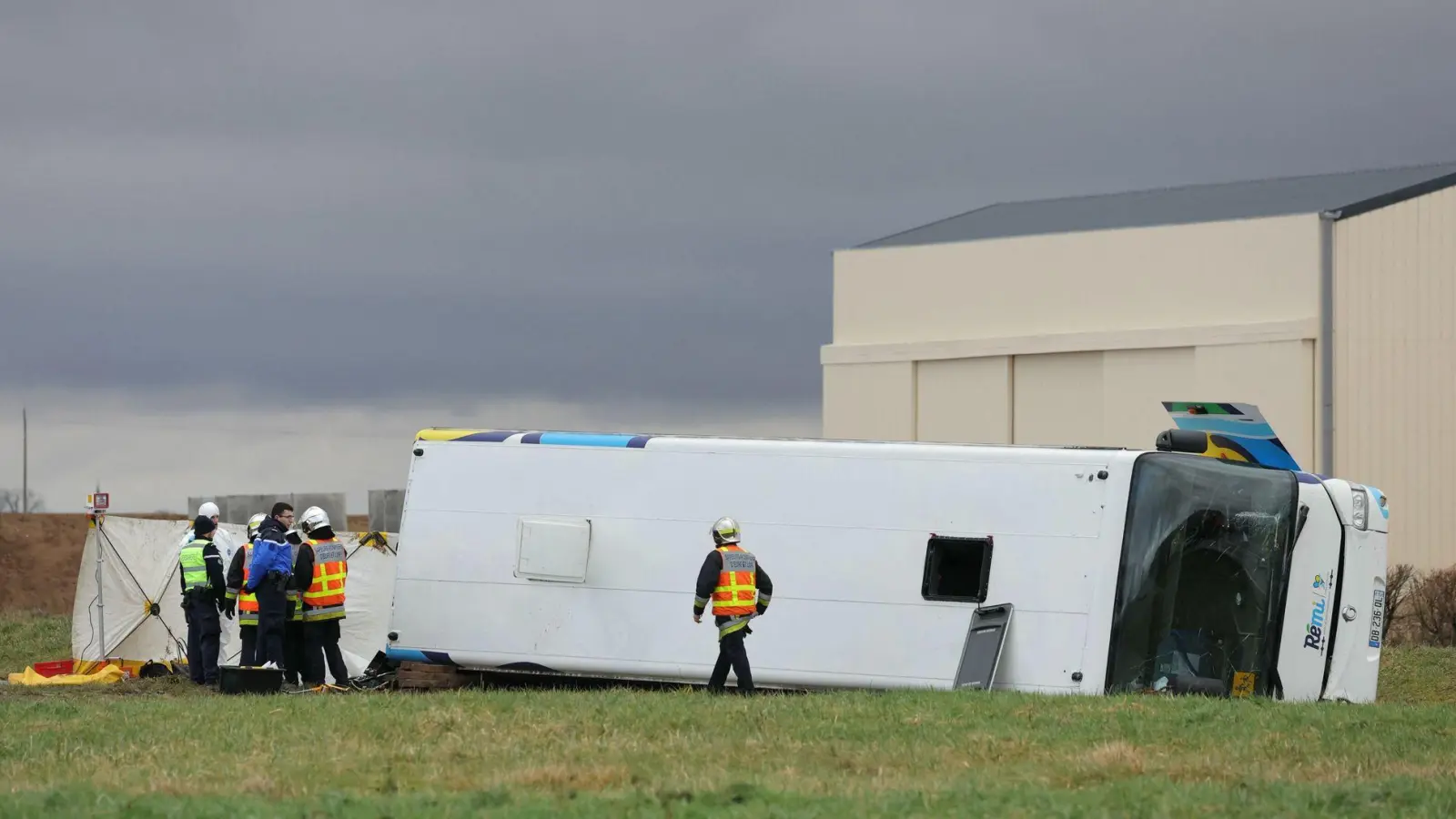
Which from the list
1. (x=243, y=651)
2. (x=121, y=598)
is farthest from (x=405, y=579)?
(x=121, y=598)

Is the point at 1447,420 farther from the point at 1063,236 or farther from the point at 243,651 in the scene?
the point at 243,651

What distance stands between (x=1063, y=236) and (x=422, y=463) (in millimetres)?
22497

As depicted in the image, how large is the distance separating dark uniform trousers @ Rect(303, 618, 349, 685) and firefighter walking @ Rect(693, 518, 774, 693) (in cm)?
465

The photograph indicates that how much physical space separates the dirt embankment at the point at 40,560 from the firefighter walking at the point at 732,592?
3711 centimetres

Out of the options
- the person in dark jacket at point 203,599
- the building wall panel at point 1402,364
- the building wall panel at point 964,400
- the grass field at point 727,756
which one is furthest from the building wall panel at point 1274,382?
the person in dark jacket at point 203,599

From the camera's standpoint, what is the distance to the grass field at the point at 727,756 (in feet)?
30.9

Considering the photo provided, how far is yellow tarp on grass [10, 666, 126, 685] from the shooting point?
2173cm

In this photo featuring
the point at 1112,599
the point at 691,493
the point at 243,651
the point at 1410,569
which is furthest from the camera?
the point at 1410,569

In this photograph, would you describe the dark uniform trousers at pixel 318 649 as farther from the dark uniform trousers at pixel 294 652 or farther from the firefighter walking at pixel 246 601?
the firefighter walking at pixel 246 601

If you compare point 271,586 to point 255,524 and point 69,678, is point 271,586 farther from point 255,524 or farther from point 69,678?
point 69,678

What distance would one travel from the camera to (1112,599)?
1636cm

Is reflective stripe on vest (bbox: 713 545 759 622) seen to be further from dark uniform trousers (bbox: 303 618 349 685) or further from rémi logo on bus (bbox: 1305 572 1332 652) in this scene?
rémi logo on bus (bbox: 1305 572 1332 652)

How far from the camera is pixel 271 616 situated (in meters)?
19.4

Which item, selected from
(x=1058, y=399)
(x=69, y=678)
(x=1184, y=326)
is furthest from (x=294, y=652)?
(x=1058, y=399)
